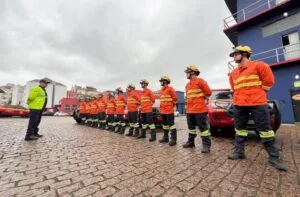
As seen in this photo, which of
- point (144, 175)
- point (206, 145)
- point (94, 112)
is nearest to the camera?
point (144, 175)

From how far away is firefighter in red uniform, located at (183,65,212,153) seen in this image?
3799mm

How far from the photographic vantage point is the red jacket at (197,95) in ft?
12.9

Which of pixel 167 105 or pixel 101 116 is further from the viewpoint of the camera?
pixel 101 116

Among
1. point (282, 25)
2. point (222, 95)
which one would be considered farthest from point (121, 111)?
point (282, 25)

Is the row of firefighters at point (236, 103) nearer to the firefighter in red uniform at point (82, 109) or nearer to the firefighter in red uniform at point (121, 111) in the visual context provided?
the firefighter in red uniform at point (121, 111)

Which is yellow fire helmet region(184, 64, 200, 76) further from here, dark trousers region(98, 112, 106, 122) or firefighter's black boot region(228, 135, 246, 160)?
dark trousers region(98, 112, 106, 122)

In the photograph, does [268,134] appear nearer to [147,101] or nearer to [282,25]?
[147,101]

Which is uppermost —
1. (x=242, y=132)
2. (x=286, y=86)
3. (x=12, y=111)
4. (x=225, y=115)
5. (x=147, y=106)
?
(x=286, y=86)

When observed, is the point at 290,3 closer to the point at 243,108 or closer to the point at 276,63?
the point at 276,63

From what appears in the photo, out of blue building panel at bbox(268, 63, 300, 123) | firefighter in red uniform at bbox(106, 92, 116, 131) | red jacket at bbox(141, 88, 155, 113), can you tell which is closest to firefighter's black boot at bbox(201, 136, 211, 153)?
red jacket at bbox(141, 88, 155, 113)

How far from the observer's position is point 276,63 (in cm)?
Result: 1143

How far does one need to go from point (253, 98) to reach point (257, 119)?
338mm

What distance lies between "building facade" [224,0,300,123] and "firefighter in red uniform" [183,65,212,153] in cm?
901

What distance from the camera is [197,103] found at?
3953 millimetres
